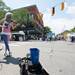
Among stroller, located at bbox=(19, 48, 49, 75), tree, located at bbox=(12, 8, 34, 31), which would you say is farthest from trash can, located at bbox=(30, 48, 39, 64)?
tree, located at bbox=(12, 8, 34, 31)

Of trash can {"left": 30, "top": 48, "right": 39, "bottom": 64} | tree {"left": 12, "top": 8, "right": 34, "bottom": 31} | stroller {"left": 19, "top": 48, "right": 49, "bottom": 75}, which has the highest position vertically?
tree {"left": 12, "top": 8, "right": 34, "bottom": 31}

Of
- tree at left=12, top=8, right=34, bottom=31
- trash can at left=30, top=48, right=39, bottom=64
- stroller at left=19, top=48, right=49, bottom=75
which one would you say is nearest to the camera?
stroller at left=19, top=48, right=49, bottom=75

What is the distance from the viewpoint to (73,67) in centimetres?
1236

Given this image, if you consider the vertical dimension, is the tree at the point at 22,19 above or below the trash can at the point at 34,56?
above

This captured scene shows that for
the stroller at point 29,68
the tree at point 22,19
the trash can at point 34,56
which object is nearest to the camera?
the stroller at point 29,68

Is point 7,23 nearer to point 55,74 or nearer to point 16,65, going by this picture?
point 16,65

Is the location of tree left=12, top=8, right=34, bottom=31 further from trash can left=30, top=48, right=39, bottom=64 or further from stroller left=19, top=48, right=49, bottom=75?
stroller left=19, top=48, right=49, bottom=75

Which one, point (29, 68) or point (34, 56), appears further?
point (34, 56)

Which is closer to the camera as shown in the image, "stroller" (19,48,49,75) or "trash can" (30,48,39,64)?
"stroller" (19,48,49,75)

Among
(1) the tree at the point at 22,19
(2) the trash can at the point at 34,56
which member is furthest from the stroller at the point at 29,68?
(1) the tree at the point at 22,19

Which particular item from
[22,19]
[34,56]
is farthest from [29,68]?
[22,19]

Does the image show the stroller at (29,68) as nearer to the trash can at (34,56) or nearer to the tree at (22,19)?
the trash can at (34,56)

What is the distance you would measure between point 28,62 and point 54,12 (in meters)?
34.4

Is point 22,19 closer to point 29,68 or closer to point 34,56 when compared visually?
point 34,56
